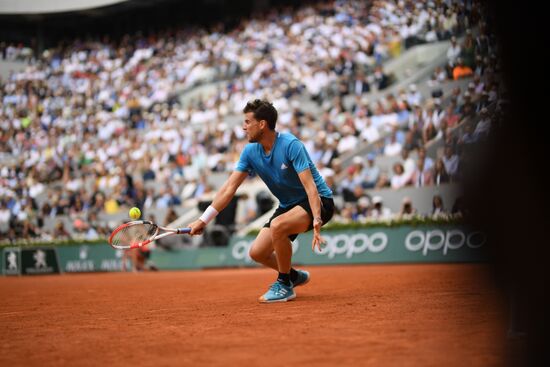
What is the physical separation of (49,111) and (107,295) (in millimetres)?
25102

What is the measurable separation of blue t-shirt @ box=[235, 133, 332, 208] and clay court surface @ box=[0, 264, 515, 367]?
1.17 metres

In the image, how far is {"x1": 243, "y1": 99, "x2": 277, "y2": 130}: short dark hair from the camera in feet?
25.3

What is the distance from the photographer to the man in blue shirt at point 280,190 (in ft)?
24.9

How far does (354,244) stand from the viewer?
58.8 feet

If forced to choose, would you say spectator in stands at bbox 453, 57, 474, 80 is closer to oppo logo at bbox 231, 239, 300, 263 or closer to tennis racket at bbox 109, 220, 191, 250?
tennis racket at bbox 109, 220, 191, 250

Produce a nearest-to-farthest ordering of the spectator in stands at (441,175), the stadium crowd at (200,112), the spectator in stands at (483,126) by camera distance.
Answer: the spectator in stands at (483,126) → the spectator in stands at (441,175) → the stadium crowd at (200,112)

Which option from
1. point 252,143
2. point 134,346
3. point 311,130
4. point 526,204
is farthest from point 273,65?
point 526,204

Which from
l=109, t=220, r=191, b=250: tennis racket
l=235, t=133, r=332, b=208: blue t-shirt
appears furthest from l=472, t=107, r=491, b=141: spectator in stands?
l=109, t=220, r=191, b=250: tennis racket

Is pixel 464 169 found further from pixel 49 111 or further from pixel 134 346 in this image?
pixel 49 111

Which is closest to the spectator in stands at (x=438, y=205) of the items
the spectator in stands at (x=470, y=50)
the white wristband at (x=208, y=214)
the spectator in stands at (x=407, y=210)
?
the spectator in stands at (x=470, y=50)

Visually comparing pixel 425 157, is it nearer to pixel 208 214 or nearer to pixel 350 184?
pixel 350 184

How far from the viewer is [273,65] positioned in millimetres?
27453

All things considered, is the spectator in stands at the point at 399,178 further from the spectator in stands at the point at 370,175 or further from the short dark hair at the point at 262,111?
the short dark hair at the point at 262,111

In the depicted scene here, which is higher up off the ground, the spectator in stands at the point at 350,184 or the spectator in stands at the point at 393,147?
the spectator in stands at the point at 393,147
